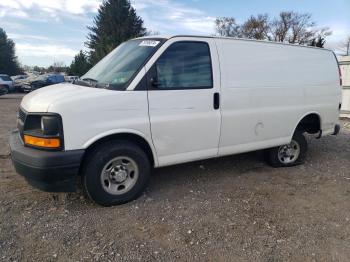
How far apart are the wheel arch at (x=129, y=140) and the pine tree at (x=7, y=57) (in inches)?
1753

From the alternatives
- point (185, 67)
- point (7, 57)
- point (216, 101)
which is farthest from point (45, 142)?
point (7, 57)

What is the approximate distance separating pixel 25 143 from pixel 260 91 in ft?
11.0

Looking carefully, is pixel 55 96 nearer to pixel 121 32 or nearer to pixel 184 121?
pixel 184 121

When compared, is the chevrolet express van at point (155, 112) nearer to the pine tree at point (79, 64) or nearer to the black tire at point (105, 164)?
the black tire at point (105, 164)

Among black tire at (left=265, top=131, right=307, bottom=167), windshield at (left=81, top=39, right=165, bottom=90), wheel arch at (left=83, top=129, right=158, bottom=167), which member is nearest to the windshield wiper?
windshield at (left=81, top=39, right=165, bottom=90)

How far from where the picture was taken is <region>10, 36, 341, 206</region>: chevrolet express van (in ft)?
11.6

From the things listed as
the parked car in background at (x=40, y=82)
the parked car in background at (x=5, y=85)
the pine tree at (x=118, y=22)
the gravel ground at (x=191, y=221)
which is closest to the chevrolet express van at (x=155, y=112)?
the gravel ground at (x=191, y=221)

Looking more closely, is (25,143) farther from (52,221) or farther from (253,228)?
(253,228)

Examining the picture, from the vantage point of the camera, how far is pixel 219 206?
4074 mm

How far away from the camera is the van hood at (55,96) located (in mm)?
3496

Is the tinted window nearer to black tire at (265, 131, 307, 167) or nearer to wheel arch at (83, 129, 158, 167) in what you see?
wheel arch at (83, 129, 158, 167)

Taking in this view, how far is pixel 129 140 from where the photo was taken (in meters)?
3.98

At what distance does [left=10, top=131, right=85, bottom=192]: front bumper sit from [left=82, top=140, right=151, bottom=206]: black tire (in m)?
→ 0.17

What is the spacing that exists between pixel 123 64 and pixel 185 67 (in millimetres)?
821
